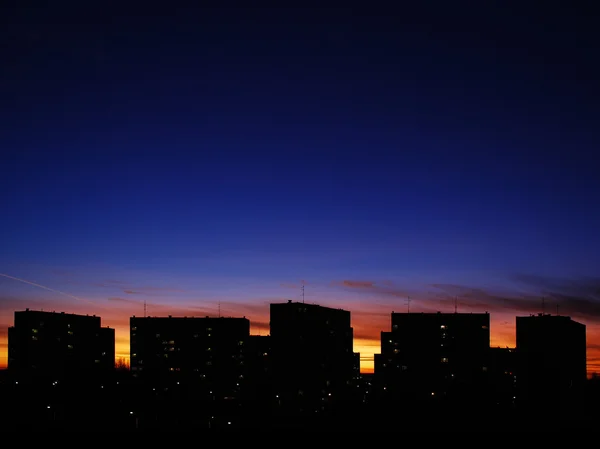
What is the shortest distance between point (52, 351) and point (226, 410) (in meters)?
68.6

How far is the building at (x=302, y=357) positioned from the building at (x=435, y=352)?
523 inches

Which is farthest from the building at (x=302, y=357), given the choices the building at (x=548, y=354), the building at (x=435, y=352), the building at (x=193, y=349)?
the building at (x=548, y=354)

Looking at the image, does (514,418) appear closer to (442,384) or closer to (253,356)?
(442,384)

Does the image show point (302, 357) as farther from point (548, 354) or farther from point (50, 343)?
point (548, 354)

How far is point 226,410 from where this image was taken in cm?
9819

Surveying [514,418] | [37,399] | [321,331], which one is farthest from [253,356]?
[514,418]

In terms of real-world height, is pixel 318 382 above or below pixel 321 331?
below

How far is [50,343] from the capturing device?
149125 millimetres

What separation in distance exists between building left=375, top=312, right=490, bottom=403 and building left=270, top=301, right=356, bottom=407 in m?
13.3

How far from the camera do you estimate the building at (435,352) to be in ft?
436

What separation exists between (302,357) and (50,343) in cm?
6117

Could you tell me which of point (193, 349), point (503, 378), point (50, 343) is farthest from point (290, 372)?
point (50, 343)

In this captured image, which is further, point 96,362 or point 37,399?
point 96,362

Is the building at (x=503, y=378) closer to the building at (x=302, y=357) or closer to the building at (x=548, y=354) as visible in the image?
the building at (x=548, y=354)
